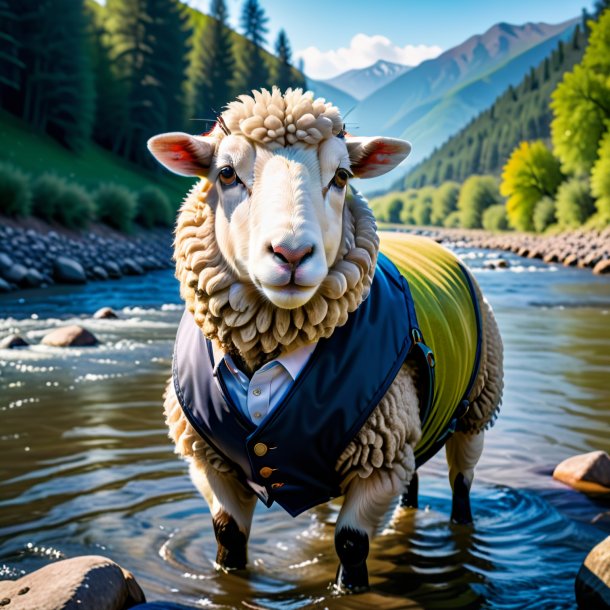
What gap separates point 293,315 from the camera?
10.3ft

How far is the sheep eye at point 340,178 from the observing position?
3.17 metres

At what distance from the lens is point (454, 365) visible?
391cm

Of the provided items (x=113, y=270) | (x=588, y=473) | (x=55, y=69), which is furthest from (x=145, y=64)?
(x=588, y=473)

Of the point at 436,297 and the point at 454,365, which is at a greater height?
the point at 436,297

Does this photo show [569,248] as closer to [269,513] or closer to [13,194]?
[13,194]

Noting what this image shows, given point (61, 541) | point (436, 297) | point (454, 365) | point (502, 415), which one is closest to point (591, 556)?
point (454, 365)

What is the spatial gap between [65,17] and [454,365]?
4502cm

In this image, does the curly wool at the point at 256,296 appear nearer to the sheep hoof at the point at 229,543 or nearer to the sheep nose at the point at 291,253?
the sheep nose at the point at 291,253

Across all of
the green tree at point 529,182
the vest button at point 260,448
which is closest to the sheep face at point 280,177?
the vest button at point 260,448

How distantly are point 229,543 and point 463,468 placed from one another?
4.90ft

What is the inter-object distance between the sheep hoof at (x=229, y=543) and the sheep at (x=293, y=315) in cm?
13

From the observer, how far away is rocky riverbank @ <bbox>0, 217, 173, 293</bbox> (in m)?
17.2

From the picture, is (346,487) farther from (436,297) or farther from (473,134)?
(473,134)

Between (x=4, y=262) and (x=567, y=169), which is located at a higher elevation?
(x=567, y=169)
